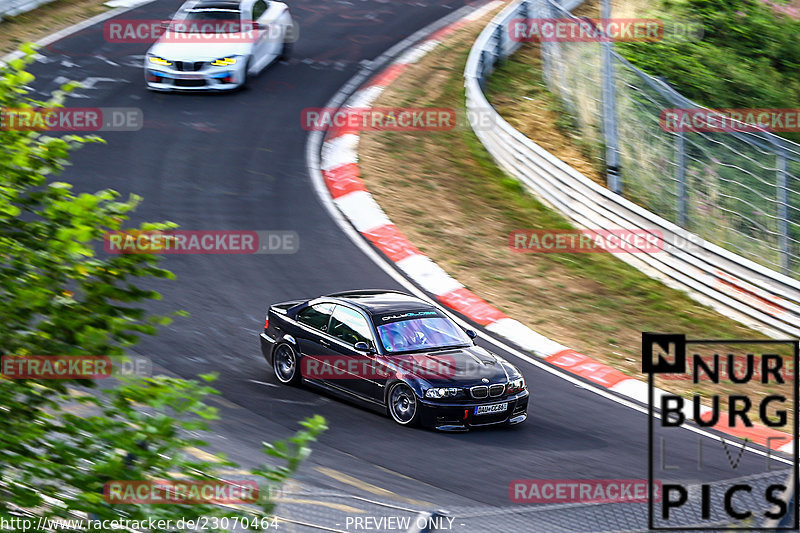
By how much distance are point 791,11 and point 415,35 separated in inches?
386

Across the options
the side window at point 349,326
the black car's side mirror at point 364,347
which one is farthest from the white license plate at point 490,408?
the side window at point 349,326

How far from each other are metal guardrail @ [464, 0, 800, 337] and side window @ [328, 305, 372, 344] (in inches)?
256

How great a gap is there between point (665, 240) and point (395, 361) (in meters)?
6.77

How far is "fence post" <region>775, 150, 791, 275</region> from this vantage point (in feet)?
48.4

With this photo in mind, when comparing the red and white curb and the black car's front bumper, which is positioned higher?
the black car's front bumper

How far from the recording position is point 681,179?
16375 mm

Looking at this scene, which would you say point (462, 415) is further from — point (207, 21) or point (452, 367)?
point (207, 21)

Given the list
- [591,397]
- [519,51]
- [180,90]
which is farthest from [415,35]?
[591,397]

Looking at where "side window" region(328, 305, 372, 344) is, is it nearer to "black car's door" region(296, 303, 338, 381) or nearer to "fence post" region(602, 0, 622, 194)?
"black car's door" region(296, 303, 338, 381)

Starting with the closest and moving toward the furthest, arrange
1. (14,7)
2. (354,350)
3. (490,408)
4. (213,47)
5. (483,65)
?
(490,408), (354,350), (213,47), (483,65), (14,7)

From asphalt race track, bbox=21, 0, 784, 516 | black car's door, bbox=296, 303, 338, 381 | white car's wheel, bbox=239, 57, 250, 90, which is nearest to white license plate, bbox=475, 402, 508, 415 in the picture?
asphalt race track, bbox=21, 0, 784, 516

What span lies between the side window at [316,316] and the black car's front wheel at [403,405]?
145 centimetres

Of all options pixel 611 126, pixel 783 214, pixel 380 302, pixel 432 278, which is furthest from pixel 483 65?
pixel 380 302

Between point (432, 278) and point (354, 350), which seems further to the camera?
point (432, 278)
